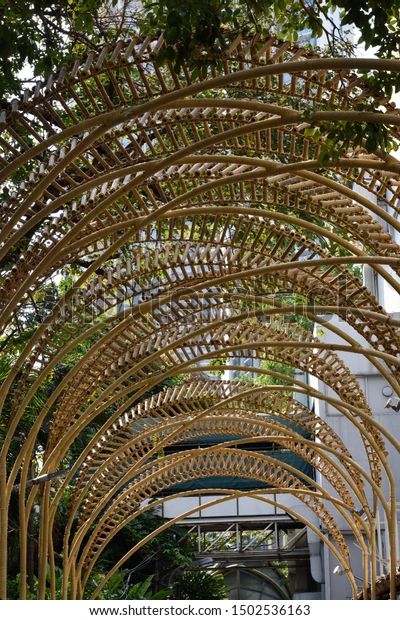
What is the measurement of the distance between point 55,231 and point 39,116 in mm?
1202

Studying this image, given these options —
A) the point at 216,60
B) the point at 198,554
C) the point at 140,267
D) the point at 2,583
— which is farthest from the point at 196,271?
the point at 198,554

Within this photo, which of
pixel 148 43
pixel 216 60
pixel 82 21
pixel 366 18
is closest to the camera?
pixel 366 18

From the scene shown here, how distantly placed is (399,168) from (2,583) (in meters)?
4.94

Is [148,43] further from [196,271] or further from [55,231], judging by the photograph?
[196,271]

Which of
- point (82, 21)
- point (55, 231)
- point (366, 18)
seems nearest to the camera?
point (366, 18)

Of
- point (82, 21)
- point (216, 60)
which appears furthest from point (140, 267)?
point (216, 60)

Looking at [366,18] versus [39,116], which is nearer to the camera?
[366,18]

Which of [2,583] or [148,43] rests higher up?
[148,43]

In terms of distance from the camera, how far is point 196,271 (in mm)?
7762

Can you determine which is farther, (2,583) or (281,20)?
(2,583)

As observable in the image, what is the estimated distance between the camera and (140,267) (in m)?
7.61
